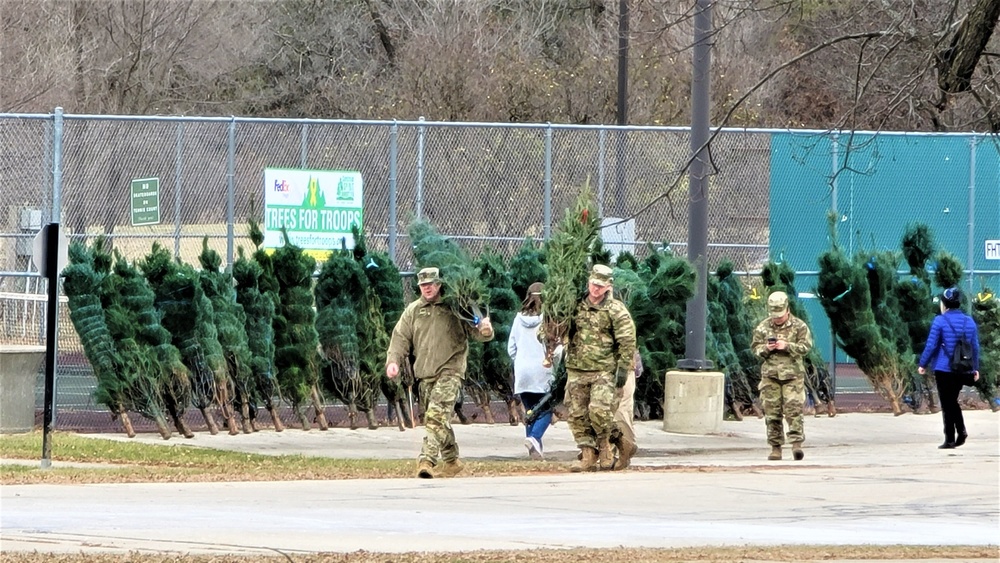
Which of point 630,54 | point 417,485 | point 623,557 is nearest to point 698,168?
point 417,485

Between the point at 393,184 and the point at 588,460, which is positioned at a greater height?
the point at 393,184

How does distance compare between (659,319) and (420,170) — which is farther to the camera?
(420,170)

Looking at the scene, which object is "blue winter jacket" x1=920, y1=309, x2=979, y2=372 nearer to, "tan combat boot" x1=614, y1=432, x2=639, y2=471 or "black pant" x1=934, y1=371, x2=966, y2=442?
"black pant" x1=934, y1=371, x2=966, y2=442

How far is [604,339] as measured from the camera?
1303 centimetres

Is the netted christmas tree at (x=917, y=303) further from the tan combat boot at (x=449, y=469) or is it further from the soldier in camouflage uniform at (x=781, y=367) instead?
the tan combat boot at (x=449, y=469)

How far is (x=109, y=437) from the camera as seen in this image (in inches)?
621

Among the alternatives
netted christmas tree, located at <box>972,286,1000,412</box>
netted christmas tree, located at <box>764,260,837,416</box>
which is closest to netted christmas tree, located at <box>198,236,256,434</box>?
netted christmas tree, located at <box>764,260,837,416</box>

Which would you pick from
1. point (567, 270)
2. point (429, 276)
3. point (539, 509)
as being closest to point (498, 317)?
point (567, 270)

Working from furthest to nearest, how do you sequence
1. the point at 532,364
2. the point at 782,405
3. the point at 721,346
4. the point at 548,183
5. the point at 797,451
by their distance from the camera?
the point at 548,183 < the point at 721,346 < the point at 797,451 < the point at 782,405 < the point at 532,364

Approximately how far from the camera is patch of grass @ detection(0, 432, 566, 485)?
40.9 ft

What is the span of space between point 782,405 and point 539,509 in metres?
4.58

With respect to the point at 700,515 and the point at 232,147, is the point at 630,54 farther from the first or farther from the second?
the point at 700,515

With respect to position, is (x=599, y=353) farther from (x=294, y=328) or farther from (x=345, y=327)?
(x=294, y=328)

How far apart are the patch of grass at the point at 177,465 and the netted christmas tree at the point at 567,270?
125 cm
